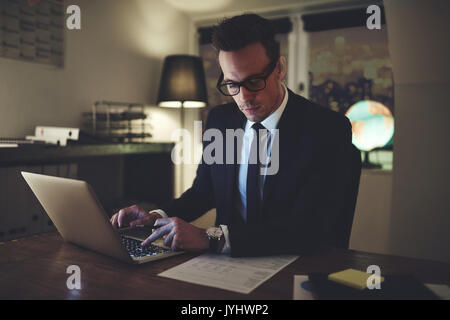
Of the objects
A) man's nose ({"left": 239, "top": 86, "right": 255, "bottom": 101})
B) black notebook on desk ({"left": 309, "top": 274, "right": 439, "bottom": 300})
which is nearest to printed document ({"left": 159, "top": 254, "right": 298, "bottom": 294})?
black notebook on desk ({"left": 309, "top": 274, "right": 439, "bottom": 300})

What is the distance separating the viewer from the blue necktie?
135 centimetres

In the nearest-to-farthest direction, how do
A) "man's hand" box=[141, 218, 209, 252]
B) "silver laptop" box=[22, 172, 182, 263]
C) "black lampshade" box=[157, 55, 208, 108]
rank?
1. "silver laptop" box=[22, 172, 182, 263]
2. "man's hand" box=[141, 218, 209, 252]
3. "black lampshade" box=[157, 55, 208, 108]

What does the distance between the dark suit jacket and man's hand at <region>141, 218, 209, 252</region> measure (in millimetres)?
86

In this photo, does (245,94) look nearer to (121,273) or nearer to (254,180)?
(254,180)

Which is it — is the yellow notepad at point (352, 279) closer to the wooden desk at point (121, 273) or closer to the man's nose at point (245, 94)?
the wooden desk at point (121, 273)

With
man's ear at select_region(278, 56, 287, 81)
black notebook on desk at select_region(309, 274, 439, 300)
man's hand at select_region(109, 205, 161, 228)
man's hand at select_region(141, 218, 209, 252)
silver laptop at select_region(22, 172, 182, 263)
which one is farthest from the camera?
man's ear at select_region(278, 56, 287, 81)

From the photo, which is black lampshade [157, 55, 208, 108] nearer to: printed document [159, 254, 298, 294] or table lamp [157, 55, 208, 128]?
table lamp [157, 55, 208, 128]

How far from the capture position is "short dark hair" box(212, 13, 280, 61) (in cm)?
123

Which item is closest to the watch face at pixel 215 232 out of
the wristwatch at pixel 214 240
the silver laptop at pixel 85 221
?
the wristwatch at pixel 214 240

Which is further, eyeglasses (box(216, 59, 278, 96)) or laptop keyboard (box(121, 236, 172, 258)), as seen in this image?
eyeglasses (box(216, 59, 278, 96))

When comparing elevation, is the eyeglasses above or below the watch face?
above

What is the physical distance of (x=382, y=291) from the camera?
2.42 ft

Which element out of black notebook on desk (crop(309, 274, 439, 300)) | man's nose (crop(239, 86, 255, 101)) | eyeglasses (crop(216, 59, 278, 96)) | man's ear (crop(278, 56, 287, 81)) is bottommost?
black notebook on desk (crop(309, 274, 439, 300))

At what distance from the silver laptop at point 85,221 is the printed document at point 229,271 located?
0.32 feet
